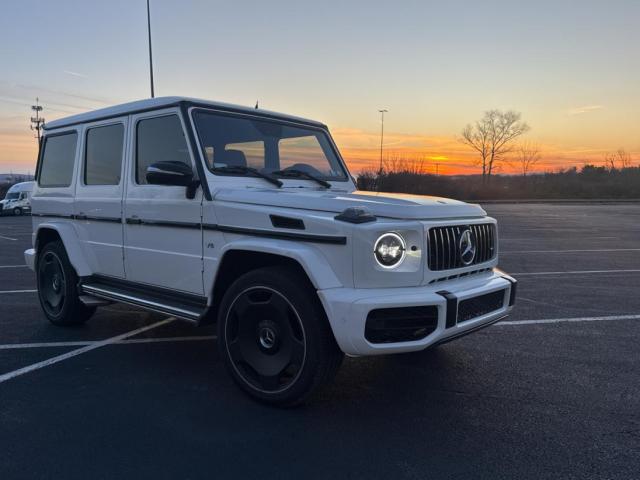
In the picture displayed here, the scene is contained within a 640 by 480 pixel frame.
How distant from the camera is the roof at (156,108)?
4395 mm

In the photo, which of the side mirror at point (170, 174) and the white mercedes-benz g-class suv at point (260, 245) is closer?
the white mercedes-benz g-class suv at point (260, 245)

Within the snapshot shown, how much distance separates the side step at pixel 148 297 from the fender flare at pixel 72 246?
10cm

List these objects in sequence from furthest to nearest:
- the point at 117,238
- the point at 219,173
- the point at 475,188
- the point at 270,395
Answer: the point at 475,188
the point at 117,238
the point at 219,173
the point at 270,395

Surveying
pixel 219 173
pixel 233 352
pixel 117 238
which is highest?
pixel 219 173

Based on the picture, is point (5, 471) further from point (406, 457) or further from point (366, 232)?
point (366, 232)

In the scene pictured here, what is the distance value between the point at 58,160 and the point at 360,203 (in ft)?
13.1

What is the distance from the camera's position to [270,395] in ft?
11.8

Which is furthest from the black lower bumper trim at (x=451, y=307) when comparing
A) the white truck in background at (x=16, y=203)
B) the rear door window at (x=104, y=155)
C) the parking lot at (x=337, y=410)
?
the white truck in background at (x=16, y=203)

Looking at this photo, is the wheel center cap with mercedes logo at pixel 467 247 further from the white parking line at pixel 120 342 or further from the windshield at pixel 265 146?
the white parking line at pixel 120 342

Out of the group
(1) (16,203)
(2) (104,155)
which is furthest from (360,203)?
(1) (16,203)

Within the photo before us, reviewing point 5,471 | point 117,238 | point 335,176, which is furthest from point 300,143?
point 5,471

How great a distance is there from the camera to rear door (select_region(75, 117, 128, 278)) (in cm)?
490

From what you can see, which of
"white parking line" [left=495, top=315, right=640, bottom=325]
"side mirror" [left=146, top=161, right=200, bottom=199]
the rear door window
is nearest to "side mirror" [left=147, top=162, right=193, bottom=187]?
"side mirror" [left=146, top=161, right=200, bottom=199]

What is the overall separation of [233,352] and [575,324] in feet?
13.0
